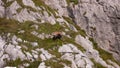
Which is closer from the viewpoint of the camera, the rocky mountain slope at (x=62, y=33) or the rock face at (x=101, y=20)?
the rocky mountain slope at (x=62, y=33)

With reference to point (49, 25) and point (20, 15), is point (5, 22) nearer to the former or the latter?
point (20, 15)

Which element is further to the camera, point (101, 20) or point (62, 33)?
point (101, 20)

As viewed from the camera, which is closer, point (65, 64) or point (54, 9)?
point (65, 64)

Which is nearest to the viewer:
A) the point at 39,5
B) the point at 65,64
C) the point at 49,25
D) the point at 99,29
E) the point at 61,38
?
the point at 65,64

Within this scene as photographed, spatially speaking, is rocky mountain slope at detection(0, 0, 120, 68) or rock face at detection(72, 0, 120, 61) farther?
rock face at detection(72, 0, 120, 61)

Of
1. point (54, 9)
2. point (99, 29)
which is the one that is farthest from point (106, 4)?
A: point (54, 9)

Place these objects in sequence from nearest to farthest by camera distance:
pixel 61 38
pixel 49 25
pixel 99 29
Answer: pixel 61 38
pixel 49 25
pixel 99 29

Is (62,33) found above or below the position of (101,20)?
above

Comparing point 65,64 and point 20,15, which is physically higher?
point 20,15
